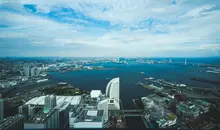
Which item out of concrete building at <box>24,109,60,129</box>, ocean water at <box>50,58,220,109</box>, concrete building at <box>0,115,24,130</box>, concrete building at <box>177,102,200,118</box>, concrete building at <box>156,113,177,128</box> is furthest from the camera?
ocean water at <box>50,58,220,109</box>

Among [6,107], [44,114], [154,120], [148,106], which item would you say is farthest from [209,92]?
[6,107]

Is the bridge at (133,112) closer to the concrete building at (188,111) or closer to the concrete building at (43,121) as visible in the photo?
the concrete building at (188,111)

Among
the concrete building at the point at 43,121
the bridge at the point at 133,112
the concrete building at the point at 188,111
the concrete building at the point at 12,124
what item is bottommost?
the bridge at the point at 133,112

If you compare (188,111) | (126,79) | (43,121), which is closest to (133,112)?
(188,111)

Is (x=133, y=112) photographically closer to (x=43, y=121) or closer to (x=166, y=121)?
(x=166, y=121)

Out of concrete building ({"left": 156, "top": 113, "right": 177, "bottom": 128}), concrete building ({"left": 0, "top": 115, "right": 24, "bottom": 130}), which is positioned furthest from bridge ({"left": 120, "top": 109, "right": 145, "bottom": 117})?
concrete building ({"left": 0, "top": 115, "right": 24, "bottom": 130})

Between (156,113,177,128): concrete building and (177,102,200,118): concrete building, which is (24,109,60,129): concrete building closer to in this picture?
(156,113,177,128): concrete building

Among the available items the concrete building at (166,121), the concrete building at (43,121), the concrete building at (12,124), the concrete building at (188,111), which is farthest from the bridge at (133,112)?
the concrete building at (12,124)

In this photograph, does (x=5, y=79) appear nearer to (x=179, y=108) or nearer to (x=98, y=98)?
(x=98, y=98)
